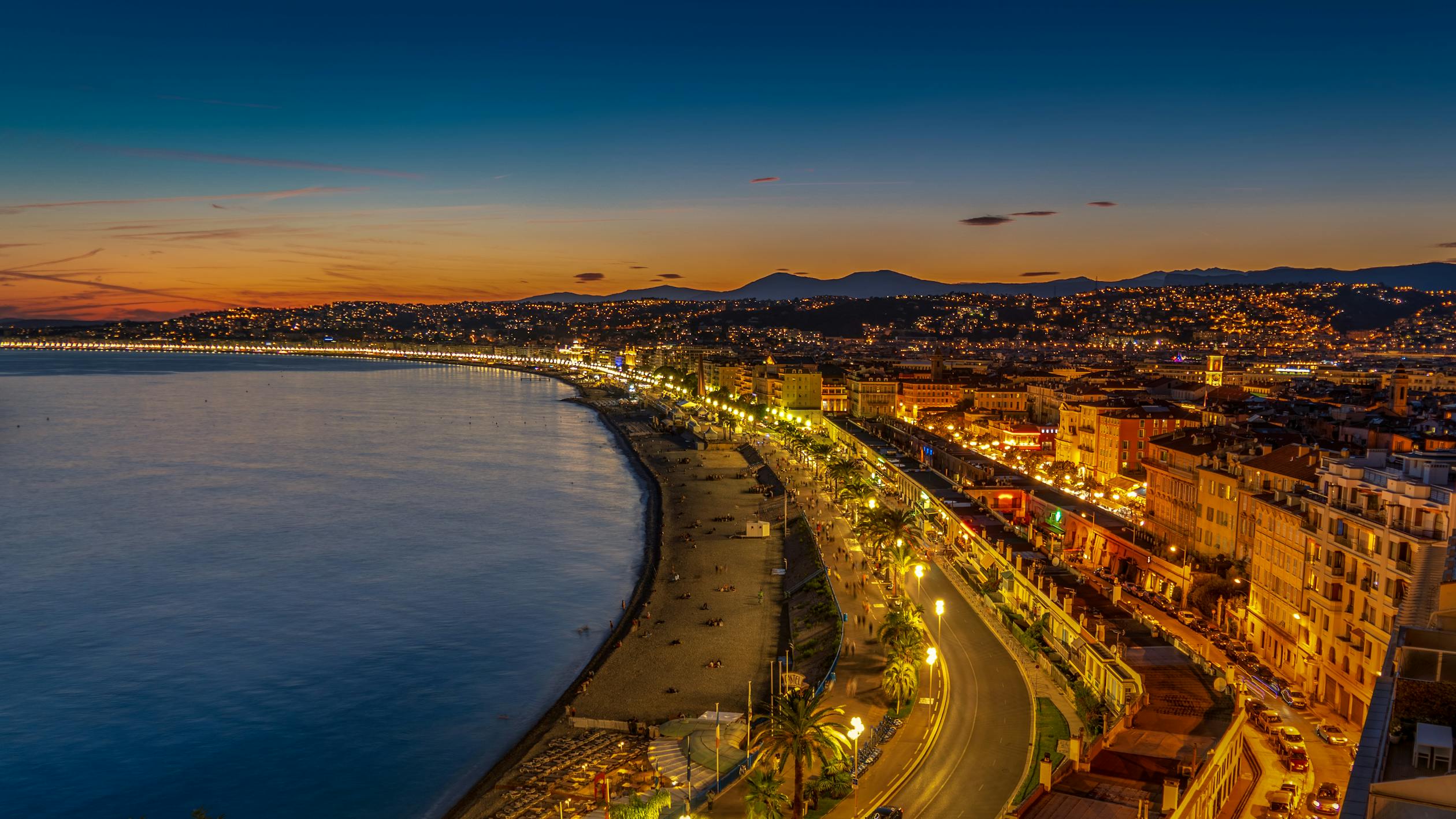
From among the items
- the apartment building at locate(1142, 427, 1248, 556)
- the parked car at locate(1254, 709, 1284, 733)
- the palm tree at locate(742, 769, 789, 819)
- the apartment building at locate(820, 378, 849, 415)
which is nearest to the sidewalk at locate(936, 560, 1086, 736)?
the parked car at locate(1254, 709, 1284, 733)

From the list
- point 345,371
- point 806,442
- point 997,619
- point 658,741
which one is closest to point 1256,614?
point 997,619

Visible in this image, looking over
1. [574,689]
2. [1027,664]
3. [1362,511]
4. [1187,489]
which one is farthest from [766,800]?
[1187,489]

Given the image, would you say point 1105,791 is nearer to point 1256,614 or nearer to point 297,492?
point 1256,614

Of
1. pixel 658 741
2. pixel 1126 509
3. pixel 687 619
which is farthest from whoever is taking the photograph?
pixel 1126 509

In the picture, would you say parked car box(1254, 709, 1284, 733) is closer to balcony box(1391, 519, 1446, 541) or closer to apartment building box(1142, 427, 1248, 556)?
balcony box(1391, 519, 1446, 541)

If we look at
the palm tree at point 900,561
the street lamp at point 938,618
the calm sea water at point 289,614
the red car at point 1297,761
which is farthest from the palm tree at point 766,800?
the palm tree at point 900,561

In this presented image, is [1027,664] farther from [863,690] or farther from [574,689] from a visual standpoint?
[574,689]
